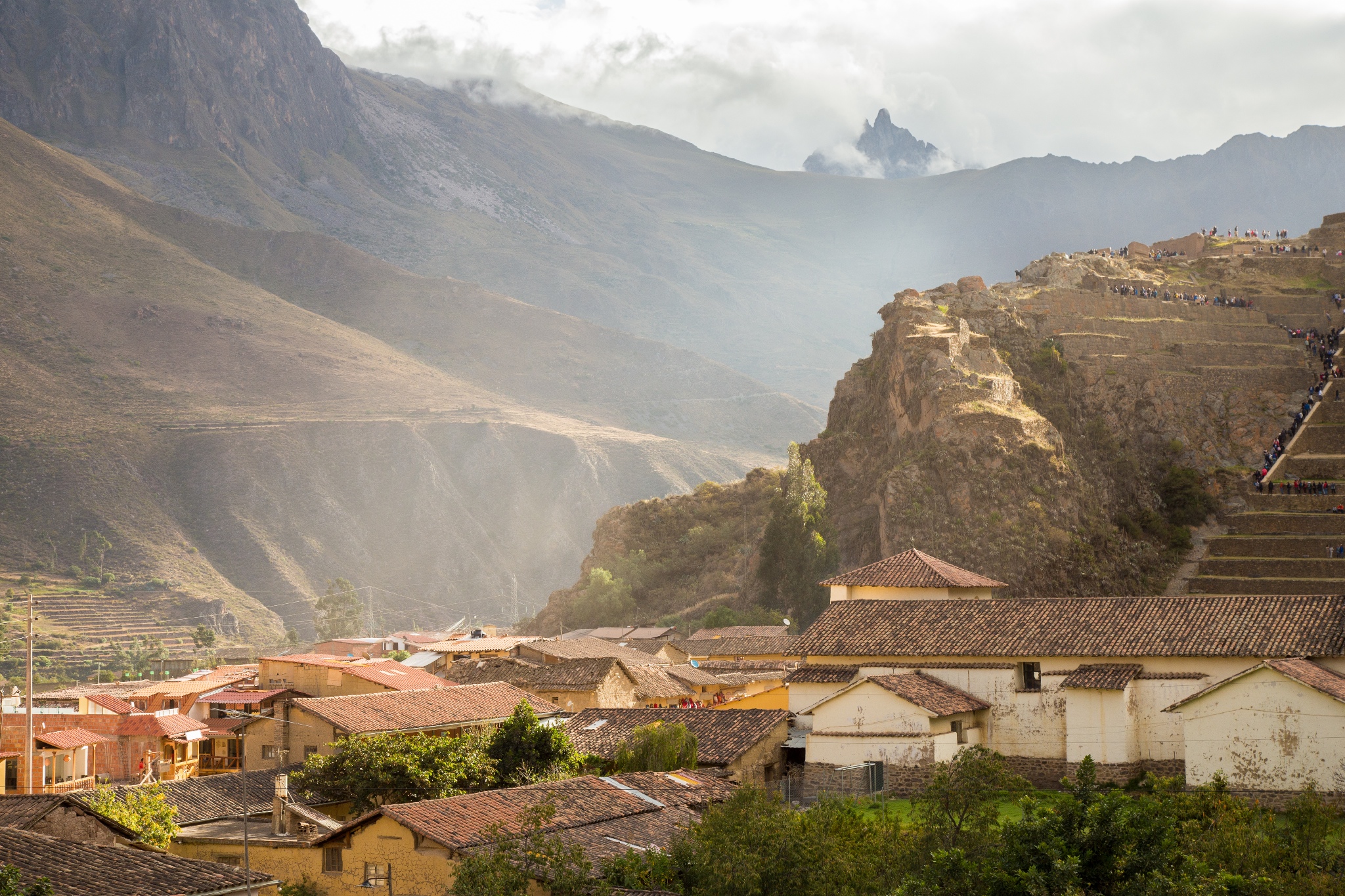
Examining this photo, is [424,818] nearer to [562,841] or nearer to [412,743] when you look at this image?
[562,841]

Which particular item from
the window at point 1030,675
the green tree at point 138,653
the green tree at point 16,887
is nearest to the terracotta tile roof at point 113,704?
the window at point 1030,675

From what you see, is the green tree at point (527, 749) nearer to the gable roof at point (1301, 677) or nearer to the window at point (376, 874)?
the window at point (376, 874)

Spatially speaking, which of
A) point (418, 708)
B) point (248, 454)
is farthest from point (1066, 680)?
point (248, 454)

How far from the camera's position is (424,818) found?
28.4m

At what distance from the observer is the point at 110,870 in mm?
23312

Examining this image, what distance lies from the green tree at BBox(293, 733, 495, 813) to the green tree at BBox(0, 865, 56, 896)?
15.1 metres

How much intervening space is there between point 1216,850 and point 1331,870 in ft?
5.58

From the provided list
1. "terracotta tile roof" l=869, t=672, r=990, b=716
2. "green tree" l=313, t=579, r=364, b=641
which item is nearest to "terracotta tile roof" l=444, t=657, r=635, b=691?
"terracotta tile roof" l=869, t=672, r=990, b=716

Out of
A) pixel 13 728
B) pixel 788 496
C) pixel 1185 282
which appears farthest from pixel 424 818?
pixel 1185 282

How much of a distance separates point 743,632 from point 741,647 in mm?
3767

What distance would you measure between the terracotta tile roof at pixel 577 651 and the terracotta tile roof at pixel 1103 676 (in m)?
24.1

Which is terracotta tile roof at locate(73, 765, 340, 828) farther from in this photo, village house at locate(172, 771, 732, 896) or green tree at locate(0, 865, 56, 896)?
green tree at locate(0, 865, 56, 896)

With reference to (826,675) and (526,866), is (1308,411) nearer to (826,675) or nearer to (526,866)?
(826,675)

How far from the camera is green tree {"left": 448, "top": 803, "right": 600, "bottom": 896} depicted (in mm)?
23391
